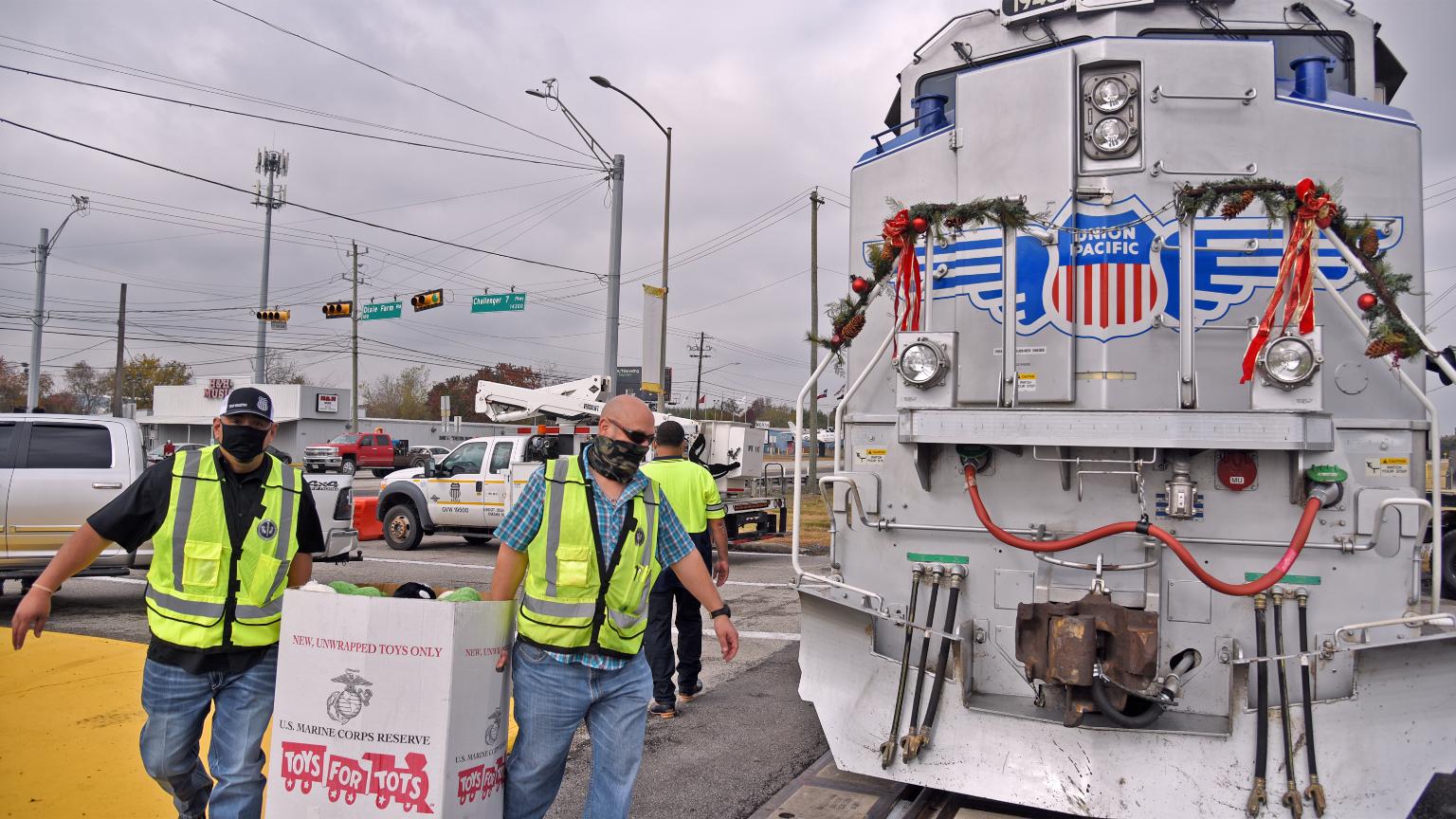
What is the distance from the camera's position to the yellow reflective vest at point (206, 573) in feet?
11.6

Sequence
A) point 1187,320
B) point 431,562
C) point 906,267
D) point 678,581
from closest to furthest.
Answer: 1. point 1187,320
2. point 906,267
3. point 678,581
4. point 431,562

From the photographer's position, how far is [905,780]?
444cm

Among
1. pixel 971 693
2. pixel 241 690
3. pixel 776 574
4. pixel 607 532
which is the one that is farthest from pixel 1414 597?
pixel 776 574

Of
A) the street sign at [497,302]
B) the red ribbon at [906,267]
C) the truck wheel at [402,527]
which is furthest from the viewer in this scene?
the street sign at [497,302]

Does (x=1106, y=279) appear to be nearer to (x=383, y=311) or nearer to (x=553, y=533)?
(x=553, y=533)

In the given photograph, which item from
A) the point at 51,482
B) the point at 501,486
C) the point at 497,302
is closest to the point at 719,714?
the point at 51,482

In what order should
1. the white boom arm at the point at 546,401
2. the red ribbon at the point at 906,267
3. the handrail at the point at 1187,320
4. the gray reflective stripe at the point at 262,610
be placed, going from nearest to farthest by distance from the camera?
the gray reflective stripe at the point at 262,610, the handrail at the point at 1187,320, the red ribbon at the point at 906,267, the white boom arm at the point at 546,401

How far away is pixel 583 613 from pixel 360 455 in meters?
43.0

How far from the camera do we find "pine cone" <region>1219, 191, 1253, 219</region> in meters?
4.11

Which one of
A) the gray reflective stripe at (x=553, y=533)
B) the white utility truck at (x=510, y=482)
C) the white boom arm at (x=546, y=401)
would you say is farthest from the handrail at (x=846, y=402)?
the white boom arm at (x=546, y=401)

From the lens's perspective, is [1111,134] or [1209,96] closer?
[1209,96]

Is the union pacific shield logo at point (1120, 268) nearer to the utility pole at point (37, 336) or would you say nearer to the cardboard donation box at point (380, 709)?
the cardboard donation box at point (380, 709)

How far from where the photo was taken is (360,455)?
43.5 meters

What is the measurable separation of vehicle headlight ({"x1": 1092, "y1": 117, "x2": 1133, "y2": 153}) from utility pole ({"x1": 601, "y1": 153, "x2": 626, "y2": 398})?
44.9 feet
